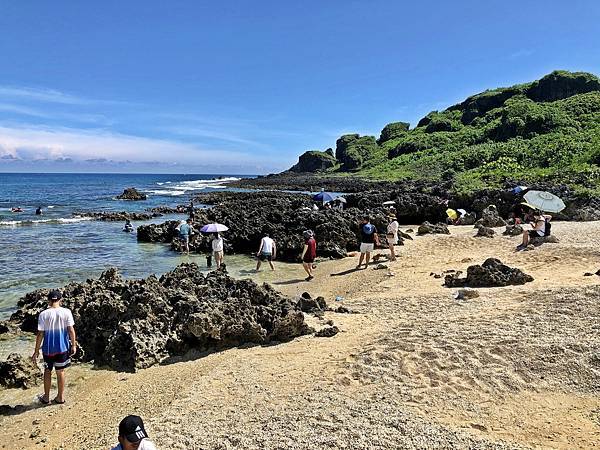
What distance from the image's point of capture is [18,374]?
8.86m

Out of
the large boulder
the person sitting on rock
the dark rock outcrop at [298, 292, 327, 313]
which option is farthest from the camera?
the large boulder

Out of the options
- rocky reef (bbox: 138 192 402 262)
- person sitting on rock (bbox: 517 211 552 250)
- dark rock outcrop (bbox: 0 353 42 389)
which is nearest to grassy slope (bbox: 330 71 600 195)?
person sitting on rock (bbox: 517 211 552 250)

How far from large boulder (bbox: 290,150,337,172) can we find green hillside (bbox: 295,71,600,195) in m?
7.75

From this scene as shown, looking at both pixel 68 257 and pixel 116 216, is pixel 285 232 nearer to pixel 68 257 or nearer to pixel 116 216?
pixel 68 257

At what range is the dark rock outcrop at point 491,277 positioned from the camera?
13086mm

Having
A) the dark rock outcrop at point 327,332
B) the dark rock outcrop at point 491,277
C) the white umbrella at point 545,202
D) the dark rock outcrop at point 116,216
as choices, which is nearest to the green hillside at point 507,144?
the white umbrella at point 545,202

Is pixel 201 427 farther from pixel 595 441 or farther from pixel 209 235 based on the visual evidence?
pixel 209 235

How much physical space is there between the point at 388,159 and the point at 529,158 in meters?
47.5

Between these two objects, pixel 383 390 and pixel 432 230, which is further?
pixel 432 230

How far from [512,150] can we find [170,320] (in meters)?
61.2

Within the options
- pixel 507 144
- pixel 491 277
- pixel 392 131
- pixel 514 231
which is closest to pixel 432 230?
pixel 514 231

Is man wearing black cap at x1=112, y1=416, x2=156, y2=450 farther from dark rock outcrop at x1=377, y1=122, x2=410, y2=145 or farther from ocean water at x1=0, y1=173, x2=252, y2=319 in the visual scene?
dark rock outcrop at x1=377, y1=122, x2=410, y2=145

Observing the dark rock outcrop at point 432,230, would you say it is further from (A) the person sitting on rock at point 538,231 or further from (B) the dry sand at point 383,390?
(B) the dry sand at point 383,390

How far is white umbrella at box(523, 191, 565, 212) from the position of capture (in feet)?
70.0
